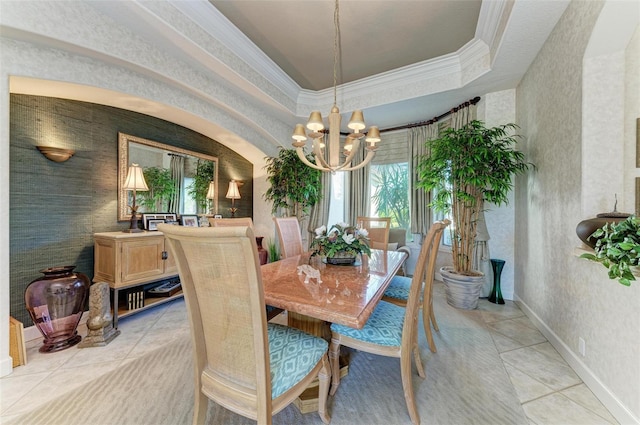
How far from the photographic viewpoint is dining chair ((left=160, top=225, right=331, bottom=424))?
2.71 feet

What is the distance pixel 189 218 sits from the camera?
3352 millimetres

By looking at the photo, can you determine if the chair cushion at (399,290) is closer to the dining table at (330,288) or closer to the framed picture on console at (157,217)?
the dining table at (330,288)

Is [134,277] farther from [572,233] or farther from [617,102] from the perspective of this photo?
[617,102]

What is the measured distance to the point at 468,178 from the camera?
2715mm

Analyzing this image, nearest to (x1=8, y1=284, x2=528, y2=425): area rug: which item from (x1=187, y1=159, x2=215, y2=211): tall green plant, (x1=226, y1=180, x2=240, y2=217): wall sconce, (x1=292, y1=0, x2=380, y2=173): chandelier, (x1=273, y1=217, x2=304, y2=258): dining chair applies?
(x1=273, y1=217, x2=304, y2=258): dining chair

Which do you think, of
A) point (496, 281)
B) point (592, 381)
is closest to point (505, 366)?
point (592, 381)

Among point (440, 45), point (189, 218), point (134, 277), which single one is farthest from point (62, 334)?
point (440, 45)

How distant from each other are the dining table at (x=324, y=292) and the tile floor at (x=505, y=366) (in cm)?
117

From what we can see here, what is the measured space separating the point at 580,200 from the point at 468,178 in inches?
41.0

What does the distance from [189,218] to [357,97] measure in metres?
3.09

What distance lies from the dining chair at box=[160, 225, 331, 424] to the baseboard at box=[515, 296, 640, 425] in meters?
1.75

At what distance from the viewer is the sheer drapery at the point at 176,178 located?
3.23m

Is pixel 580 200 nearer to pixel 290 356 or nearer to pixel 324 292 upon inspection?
pixel 324 292

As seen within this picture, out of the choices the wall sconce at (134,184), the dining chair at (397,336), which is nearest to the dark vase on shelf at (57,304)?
the wall sconce at (134,184)
